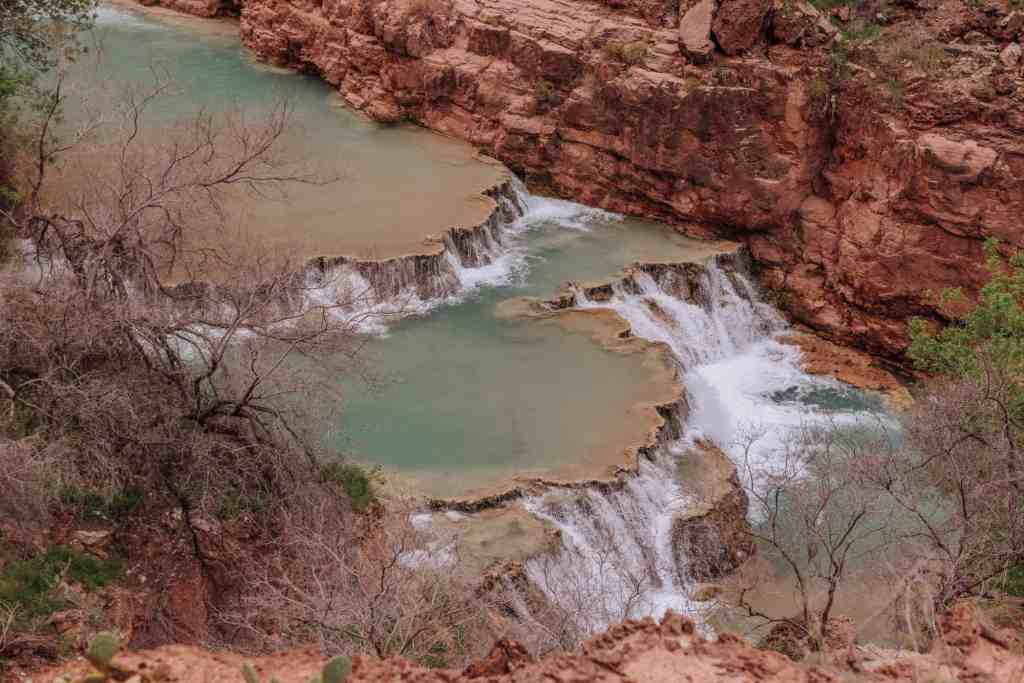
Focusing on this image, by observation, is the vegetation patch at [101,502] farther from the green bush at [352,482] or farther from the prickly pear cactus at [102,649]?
the prickly pear cactus at [102,649]

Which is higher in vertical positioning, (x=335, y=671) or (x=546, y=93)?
(x=546, y=93)

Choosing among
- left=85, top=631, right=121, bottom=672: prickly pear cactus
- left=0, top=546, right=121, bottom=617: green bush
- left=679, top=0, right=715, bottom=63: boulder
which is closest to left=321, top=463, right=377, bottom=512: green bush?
left=0, top=546, right=121, bottom=617: green bush

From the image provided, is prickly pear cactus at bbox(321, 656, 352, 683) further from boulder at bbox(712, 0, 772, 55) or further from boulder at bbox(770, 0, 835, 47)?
boulder at bbox(770, 0, 835, 47)

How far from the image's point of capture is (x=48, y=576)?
10.3 meters

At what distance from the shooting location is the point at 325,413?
13.1m

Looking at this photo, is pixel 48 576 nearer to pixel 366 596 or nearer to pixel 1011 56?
pixel 366 596

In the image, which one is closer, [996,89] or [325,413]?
[325,413]

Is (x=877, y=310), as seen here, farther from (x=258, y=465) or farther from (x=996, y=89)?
(x=258, y=465)

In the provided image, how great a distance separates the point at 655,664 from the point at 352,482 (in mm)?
6669

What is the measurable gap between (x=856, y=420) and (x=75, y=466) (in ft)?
40.1

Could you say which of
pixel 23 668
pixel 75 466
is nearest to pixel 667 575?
pixel 75 466

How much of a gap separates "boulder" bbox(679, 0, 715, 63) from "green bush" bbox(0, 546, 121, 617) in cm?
1409

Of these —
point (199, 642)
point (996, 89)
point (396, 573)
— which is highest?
point (996, 89)

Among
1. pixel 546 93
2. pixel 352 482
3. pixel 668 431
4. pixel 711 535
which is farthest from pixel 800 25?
pixel 352 482
